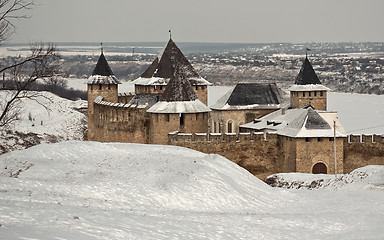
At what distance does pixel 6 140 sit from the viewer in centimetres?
5325

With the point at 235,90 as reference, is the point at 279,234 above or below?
below

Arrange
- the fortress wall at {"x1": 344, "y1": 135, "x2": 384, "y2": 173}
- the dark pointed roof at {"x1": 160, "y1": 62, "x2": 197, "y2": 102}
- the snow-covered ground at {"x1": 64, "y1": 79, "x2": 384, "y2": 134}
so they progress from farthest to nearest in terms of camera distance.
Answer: the snow-covered ground at {"x1": 64, "y1": 79, "x2": 384, "y2": 134} → the fortress wall at {"x1": 344, "y1": 135, "x2": 384, "y2": 173} → the dark pointed roof at {"x1": 160, "y1": 62, "x2": 197, "y2": 102}

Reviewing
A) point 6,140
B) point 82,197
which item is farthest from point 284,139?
point 6,140

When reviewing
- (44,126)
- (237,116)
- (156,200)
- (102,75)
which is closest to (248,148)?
(237,116)

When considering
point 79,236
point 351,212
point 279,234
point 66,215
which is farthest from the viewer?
point 351,212

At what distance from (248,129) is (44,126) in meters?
29.8

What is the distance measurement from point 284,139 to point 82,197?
1497cm

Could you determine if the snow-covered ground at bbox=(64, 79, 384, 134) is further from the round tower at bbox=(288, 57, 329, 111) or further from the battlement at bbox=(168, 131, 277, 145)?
the battlement at bbox=(168, 131, 277, 145)

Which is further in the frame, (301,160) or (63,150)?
(301,160)

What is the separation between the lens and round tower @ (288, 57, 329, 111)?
41.7 metres

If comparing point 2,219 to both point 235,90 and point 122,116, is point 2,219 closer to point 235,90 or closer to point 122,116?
point 122,116

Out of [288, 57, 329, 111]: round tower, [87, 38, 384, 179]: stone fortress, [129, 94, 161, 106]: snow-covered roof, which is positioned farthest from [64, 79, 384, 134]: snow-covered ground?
[129, 94, 161, 106]: snow-covered roof

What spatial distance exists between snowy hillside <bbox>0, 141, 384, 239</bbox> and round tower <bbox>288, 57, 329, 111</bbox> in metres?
14.0

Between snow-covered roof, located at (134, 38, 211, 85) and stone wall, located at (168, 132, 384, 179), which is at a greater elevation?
snow-covered roof, located at (134, 38, 211, 85)
